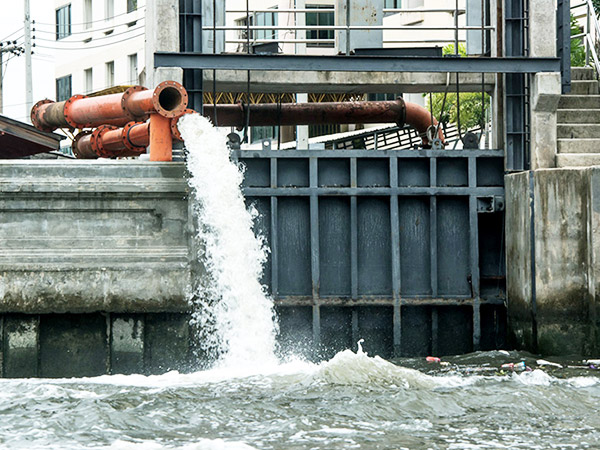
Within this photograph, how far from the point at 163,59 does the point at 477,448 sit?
27.4ft

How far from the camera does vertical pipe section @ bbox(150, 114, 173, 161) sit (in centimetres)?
1571

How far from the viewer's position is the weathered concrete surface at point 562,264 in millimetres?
14734

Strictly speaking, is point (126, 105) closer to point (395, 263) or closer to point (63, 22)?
point (395, 263)

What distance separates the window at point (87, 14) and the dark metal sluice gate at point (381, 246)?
125ft

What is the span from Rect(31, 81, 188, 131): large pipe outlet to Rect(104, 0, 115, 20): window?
29087 mm

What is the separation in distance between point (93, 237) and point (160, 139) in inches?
75.6

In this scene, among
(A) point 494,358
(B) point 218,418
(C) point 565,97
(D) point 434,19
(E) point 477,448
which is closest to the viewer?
A: (E) point 477,448

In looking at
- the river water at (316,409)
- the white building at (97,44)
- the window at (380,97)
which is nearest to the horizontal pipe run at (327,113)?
the river water at (316,409)

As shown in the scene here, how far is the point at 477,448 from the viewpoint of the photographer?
9797mm

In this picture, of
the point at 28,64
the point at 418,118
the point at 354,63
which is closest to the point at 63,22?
the point at 28,64

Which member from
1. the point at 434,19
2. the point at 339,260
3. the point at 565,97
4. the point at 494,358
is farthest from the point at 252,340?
the point at 434,19

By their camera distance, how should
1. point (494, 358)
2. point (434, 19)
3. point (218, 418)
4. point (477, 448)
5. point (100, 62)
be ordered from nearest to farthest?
1. point (477, 448)
2. point (218, 418)
3. point (494, 358)
4. point (434, 19)
5. point (100, 62)

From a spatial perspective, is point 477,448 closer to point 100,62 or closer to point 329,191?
point 329,191

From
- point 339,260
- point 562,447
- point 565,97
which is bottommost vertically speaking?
point 562,447
